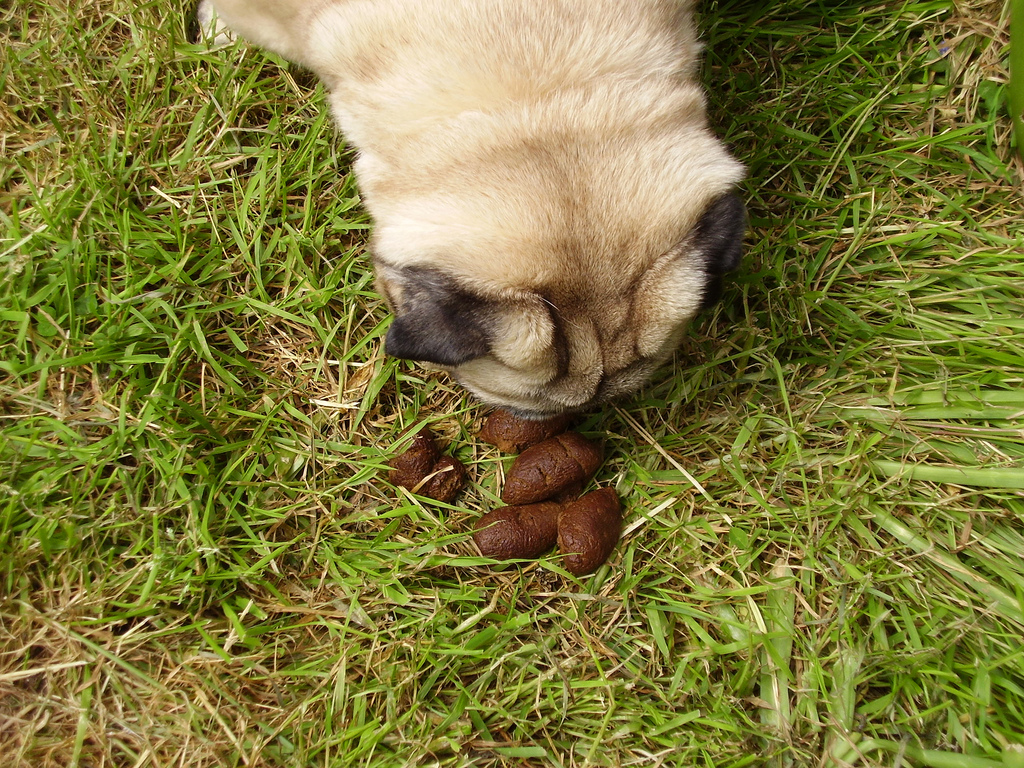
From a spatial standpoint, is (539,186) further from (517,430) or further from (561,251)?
(517,430)

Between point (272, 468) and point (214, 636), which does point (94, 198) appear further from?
point (214, 636)

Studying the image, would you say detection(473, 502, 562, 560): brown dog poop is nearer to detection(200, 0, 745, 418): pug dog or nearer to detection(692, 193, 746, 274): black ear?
detection(200, 0, 745, 418): pug dog

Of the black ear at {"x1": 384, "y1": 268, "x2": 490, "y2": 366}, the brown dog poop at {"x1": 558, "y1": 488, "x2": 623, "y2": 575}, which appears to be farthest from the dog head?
the brown dog poop at {"x1": 558, "y1": 488, "x2": 623, "y2": 575}

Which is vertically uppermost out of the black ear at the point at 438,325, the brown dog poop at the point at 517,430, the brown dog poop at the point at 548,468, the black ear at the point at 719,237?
the black ear at the point at 438,325

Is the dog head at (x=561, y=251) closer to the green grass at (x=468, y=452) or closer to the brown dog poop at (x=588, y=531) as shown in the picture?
the brown dog poop at (x=588, y=531)

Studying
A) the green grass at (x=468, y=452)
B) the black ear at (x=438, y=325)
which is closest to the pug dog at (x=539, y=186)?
the black ear at (x=438, y=325)

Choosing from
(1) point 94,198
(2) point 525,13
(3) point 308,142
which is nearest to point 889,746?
(2) point 525,13
